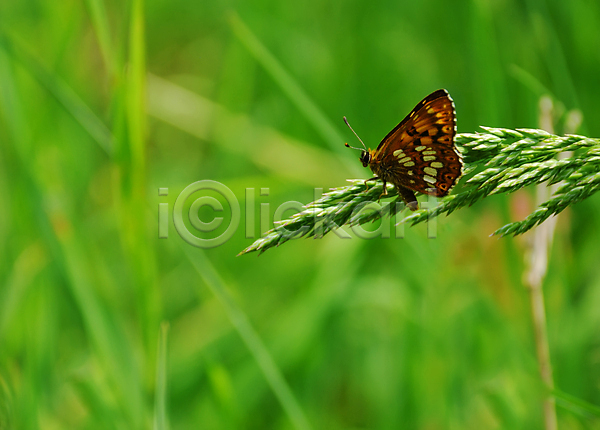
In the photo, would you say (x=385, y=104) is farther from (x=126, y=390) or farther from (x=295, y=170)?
(x=126, y=390)

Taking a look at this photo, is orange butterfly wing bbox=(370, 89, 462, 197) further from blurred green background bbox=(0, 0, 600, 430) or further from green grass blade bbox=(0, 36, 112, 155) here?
green grass blade bbox=(0, 36, 112, 155)

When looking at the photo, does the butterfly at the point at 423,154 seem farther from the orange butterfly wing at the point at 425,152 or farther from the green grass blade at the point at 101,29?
the green grass blade at the point at 101,29

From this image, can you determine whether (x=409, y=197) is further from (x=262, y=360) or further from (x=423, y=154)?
(x=262, y=360)

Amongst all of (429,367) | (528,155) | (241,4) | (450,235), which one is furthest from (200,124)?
(528,155)
